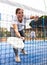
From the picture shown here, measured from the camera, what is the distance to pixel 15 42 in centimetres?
232

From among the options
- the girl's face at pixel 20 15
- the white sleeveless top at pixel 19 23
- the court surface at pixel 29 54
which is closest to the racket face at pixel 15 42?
the court surface at pixel 29 54

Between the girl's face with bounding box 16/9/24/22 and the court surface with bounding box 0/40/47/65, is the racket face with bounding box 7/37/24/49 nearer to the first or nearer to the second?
the court surface with bounding box 0/40/47/65

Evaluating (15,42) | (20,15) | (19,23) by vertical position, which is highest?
(20,15)

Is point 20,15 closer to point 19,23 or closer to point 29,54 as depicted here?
point 19,23

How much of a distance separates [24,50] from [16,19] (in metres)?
0.45

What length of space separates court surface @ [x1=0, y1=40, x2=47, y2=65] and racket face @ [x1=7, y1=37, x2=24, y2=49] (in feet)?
0.16

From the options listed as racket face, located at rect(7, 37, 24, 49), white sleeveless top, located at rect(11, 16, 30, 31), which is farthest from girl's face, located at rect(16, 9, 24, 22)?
racket face, located at rect(7, 37, 24, 49)

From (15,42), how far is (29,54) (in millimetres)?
295

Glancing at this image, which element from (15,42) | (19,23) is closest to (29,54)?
(15,42)

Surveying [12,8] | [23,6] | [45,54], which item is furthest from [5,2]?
[45,54]

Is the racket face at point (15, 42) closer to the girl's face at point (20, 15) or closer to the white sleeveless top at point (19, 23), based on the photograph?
the white sleeveless top at point (19, 23)

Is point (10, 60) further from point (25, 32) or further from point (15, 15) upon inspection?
point (15, 15)

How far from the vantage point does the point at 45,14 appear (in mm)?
2535

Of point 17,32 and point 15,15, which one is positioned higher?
point 15,15
